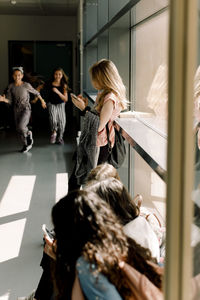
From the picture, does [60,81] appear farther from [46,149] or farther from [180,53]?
[180,53]

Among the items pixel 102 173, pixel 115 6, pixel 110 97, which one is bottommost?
pixel 102 173

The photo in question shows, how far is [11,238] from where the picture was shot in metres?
4.38

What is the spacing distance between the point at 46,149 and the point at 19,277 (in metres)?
5.64

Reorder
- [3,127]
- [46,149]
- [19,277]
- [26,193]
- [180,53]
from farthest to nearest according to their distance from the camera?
[3,127] → [46,149] → [26,193] → [19,277] → [180,53]

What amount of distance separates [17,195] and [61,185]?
692mm

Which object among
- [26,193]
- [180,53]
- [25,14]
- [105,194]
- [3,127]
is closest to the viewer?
[180,53]

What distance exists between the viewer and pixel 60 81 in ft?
31.8

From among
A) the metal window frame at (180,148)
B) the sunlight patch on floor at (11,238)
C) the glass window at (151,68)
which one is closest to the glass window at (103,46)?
the glass window at (151,68)

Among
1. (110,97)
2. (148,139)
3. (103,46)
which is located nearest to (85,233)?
(148,139)

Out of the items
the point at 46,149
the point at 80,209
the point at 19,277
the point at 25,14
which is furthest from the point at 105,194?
the point at 25,14

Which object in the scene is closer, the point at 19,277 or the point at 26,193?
the point at 19,277

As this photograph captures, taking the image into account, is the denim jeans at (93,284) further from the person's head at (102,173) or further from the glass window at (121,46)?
the glass window at (121,46)

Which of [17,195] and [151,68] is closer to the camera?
[151,68]

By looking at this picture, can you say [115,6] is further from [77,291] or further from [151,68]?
[77,291]
